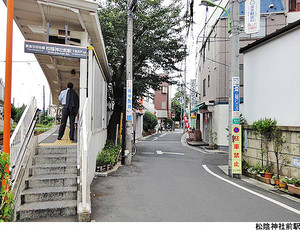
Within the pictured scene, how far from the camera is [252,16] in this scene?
28.8 ft

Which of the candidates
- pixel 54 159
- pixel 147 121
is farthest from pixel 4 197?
pixel 147 121

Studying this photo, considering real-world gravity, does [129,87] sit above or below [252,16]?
below

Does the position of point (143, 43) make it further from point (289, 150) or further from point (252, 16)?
point (289, 150)

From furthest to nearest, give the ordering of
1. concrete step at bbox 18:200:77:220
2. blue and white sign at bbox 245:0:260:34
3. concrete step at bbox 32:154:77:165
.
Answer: blue and white sign at bbox 245:0:260:34 → concrete step at bbox 32:154:77:165 → concrete step at bbox 18:200:77:220

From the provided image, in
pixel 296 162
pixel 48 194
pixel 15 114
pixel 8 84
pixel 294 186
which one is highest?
pixel 8 84

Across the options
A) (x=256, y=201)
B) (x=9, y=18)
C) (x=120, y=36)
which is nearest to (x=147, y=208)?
(x=256, y=201)

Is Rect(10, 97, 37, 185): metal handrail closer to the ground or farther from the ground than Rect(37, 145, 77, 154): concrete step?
farther from the ground

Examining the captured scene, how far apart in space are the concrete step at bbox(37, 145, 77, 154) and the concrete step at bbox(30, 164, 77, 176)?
569 millimetres

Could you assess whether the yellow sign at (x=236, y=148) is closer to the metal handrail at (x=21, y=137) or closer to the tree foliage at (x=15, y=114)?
the metal handrail at (x=21, y=137)

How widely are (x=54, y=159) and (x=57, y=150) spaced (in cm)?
41

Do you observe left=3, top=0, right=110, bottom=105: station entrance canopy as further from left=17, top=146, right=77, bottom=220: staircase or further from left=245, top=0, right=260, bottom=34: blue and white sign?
left=245, top=0, right=260, bottom=34: blue and white sign

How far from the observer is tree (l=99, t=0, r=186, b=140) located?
1281cm

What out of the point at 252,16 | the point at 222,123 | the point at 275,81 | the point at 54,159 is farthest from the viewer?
the point at 222,123

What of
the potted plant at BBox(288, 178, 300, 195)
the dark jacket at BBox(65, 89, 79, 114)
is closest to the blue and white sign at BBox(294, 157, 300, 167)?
the potted plant at BBox(288, 178, 300, 195)
